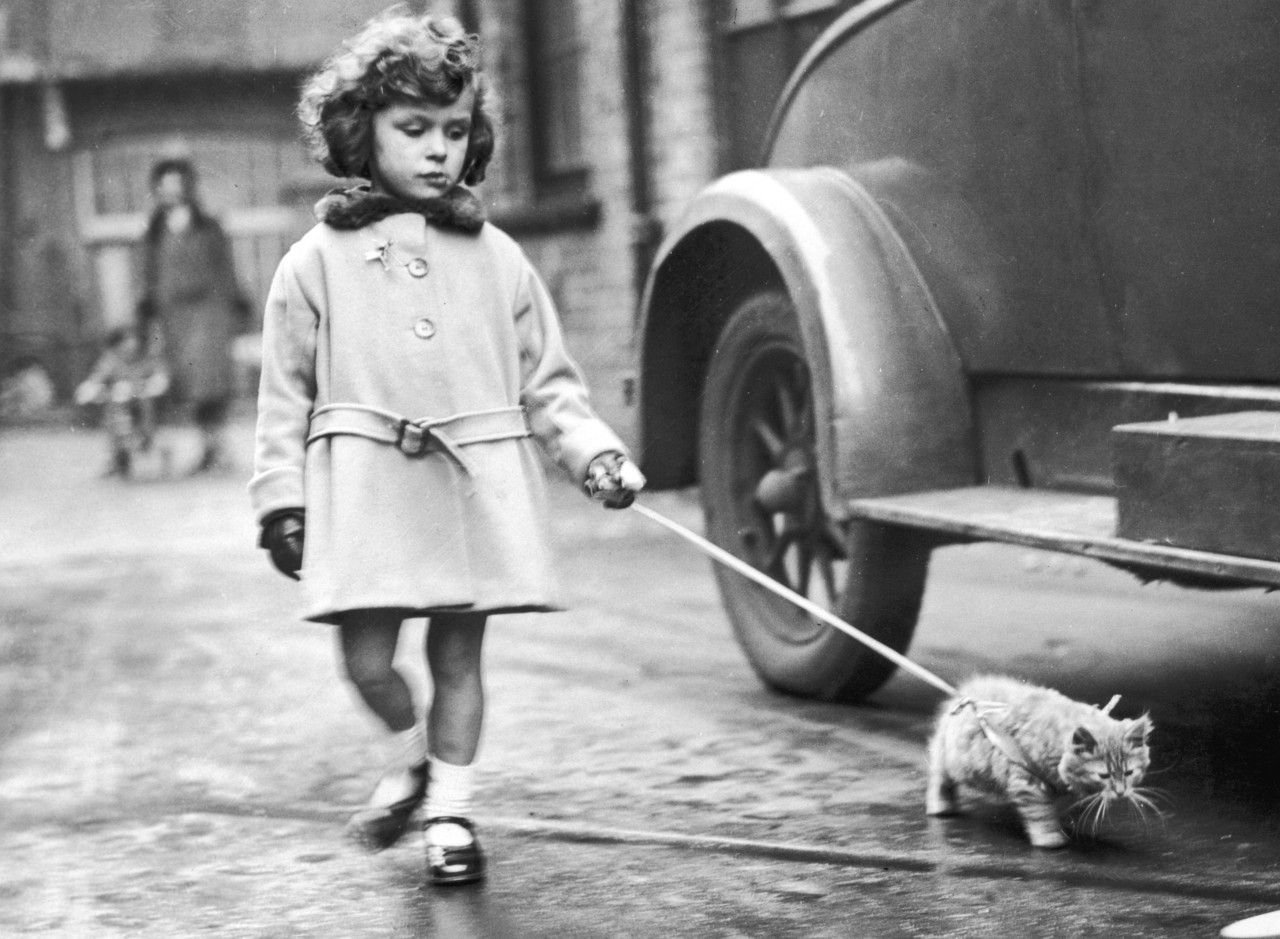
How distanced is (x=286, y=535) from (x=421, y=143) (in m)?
0.69

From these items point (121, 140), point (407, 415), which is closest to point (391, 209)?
point (407, 415)

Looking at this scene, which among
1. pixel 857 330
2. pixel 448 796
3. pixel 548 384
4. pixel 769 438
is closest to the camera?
pixel 448 796

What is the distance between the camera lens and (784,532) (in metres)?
5.02

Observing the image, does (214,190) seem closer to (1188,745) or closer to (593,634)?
(593,634)

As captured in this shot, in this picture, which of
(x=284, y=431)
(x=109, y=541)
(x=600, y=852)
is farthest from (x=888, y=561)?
(x=109, y=541)

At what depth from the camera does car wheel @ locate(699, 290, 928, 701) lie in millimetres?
4613

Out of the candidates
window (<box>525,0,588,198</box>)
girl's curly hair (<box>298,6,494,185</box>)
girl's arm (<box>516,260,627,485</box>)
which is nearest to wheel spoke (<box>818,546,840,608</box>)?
girl's arm (<box>516,260,627,485</box>)

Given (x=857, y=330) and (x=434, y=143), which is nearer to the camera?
(x=434, y=143)

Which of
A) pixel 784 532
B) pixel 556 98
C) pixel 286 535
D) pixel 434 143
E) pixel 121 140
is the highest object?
pixel 121 140

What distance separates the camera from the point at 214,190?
2481cm

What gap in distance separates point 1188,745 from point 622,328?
6760 mm

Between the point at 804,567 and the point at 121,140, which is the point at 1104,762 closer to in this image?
the point at 804,567

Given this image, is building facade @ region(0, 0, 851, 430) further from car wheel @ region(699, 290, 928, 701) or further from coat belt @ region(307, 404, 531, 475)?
coat belt @ region(307, 404, 531, 475)

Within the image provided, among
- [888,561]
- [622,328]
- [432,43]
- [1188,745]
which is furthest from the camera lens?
[622,328]
